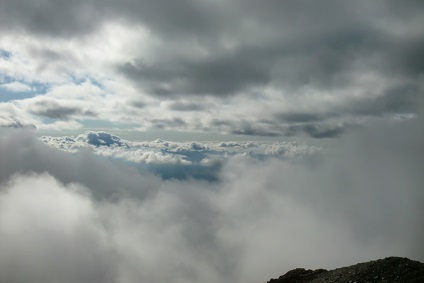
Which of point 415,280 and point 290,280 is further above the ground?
point 415,280

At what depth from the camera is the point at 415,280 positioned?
148 feet

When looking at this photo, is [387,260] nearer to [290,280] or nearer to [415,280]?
[415,280]

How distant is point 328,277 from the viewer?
57.5 meters

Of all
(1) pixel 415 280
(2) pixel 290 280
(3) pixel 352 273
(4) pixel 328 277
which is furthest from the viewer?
(2) pixel 290 280

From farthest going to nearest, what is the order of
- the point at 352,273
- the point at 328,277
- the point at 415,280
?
the point at 328,277, the point at 352,273, the point at 415,280

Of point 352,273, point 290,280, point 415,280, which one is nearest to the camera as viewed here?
point 415,280

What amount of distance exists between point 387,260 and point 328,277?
37.1ft

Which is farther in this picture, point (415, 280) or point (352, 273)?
point (352, 273)

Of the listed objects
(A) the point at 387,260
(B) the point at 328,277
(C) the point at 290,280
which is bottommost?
(C) the point at 290,280

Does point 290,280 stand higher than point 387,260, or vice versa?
point 387,260

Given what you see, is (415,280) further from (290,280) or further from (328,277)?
(290,280)

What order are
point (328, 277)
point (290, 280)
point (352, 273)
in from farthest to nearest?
point (290, 280)
point (328, 277)
point (352, 273)

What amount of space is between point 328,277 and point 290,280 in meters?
20.2

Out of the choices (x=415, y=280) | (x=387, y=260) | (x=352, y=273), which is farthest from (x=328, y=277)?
(x=415, y=280)
